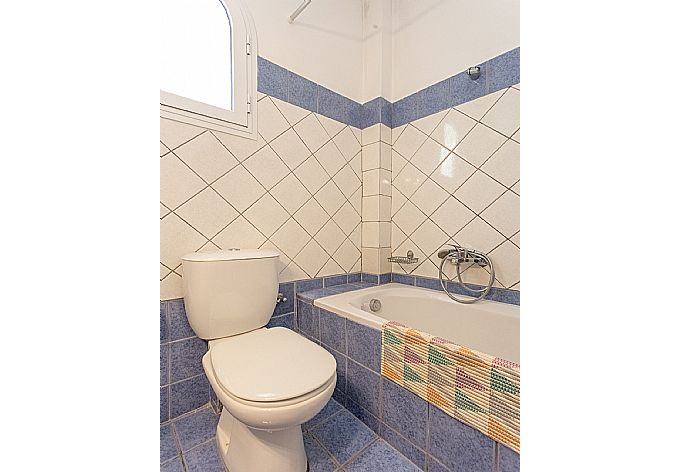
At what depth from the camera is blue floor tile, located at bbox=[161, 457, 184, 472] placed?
3.51ft

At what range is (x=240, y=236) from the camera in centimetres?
151

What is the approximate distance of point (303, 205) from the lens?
1.76 meters

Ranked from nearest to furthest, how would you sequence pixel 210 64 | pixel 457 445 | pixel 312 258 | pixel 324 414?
pixel 457 445 < pixel 324 414 < pixel 210 64 < pixel 312 258

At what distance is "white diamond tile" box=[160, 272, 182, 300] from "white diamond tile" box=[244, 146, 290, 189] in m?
0.59

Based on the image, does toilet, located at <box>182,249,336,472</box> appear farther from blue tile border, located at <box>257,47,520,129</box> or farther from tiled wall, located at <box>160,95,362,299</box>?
blue tile border, located at <box>257,47,520,129</box>

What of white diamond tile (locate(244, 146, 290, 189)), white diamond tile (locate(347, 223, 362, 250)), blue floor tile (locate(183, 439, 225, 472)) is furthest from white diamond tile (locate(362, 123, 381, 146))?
blue floor tile (locate(183, 439, 225, 472))

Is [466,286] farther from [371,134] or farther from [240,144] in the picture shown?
[240,144]

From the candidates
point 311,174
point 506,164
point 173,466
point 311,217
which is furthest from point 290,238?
point 506,164

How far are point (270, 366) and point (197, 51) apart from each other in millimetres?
1420

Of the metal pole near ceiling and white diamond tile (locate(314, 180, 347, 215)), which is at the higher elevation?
the metal pole near ceiling
